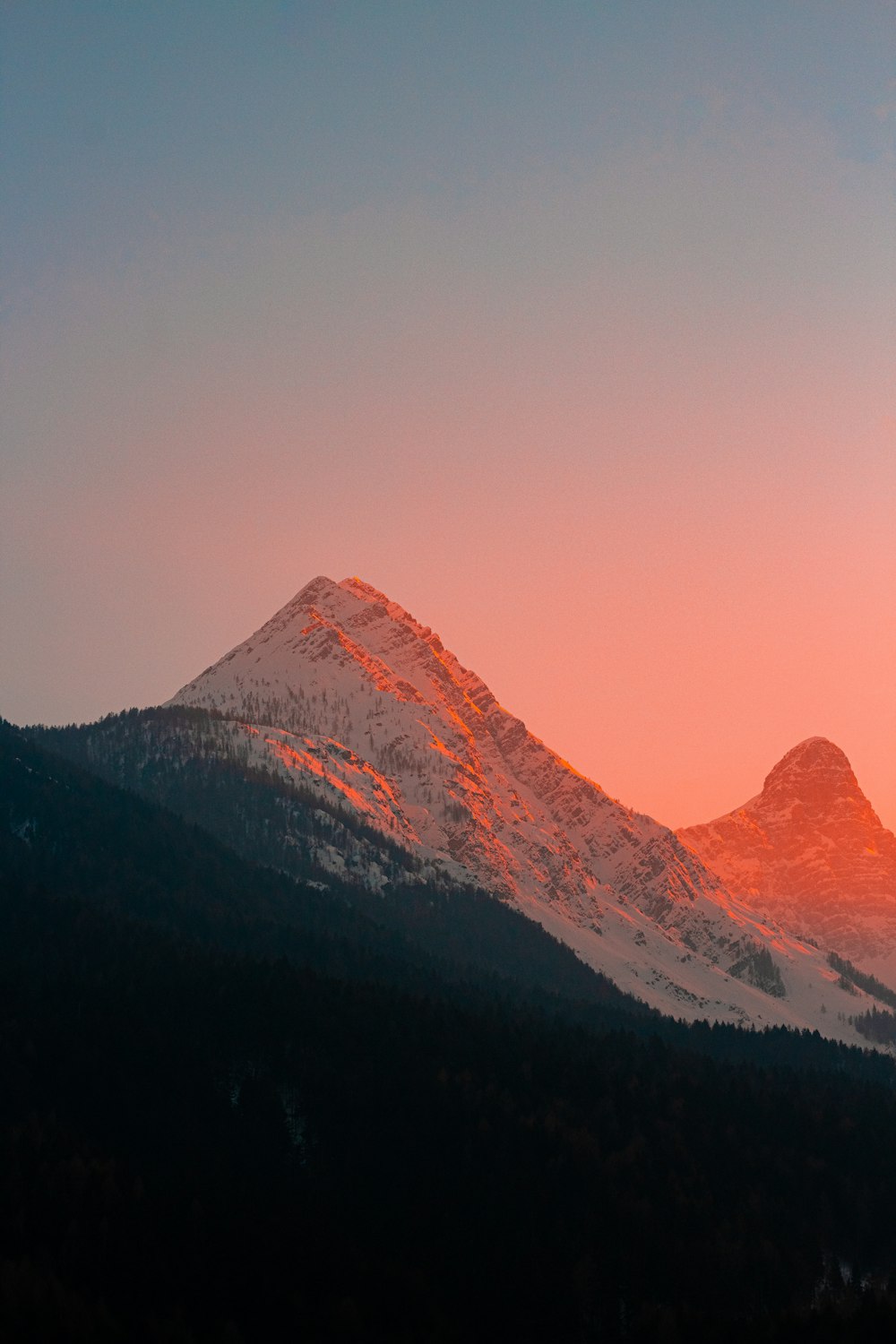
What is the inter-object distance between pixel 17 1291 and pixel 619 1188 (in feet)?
282

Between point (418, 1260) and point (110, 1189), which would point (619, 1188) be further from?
point (110, 1189)

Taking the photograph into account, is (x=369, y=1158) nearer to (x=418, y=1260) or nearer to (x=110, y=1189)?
(x=418, y=1260)

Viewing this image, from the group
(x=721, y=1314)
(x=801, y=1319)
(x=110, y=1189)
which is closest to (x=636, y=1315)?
(x=721, y=1314)

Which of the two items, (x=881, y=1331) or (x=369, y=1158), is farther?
(x=369, y=1158)

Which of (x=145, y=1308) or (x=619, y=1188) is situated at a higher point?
(x=619, y=1188)

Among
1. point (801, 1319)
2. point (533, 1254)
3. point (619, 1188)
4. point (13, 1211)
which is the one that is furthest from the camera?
point (619, 1188)

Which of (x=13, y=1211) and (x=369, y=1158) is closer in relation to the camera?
(x=13, y=1211)

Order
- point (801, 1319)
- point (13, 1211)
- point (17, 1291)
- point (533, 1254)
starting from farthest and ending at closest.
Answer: point (533, 1254) < point (13, 1211) < point (801, 1319) < point (17, 1291)

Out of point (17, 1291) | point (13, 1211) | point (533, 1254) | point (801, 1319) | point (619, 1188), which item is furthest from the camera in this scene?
point (619, 1188)

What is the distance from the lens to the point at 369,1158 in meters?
200

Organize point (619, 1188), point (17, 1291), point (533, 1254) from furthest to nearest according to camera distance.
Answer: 1. point (619, 1188)
2. point (533, 1254)
3. point (17, 1291)

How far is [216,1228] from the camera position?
161000 mm

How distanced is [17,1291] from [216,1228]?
91.2 ft

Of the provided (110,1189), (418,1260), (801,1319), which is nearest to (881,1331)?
(801,1319)
